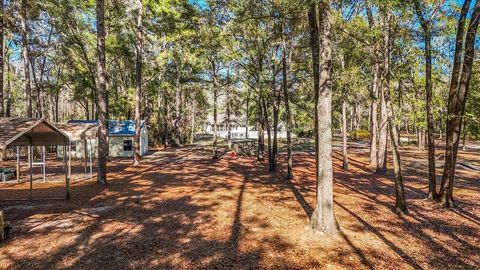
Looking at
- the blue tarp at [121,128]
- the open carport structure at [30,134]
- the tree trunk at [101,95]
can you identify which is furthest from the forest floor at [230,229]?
the blue tarp at [121,128]

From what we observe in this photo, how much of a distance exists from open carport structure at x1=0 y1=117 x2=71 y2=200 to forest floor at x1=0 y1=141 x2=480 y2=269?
231 cm

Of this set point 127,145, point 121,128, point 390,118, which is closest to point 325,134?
point 390,118

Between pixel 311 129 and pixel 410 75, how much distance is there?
169ft

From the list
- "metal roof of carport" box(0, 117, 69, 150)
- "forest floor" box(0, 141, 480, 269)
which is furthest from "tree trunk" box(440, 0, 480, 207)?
"metal roof of carport" box(0, 117, 69, 150)

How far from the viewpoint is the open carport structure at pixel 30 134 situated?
878 cm

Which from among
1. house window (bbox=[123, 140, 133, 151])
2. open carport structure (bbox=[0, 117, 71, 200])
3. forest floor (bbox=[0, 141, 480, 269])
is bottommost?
forest floor (bbox=[0, 141, 480, 269])

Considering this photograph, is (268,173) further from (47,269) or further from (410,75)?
(47,269)

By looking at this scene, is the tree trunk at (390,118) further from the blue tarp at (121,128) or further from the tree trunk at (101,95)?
the blue tarp at (121,128)

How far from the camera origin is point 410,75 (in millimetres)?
10852

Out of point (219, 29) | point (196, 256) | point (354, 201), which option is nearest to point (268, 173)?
point (354, 201)

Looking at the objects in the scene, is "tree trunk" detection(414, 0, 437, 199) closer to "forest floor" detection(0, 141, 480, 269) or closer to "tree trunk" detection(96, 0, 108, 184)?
"forest floor" detection(0, 141, 480, 269)

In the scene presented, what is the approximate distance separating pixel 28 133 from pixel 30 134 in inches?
6.8

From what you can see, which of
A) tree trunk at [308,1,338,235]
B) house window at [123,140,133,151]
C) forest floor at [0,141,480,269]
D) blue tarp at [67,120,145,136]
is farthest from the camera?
house window at [123,140,133,151]

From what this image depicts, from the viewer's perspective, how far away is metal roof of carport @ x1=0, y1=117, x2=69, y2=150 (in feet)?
28.8
